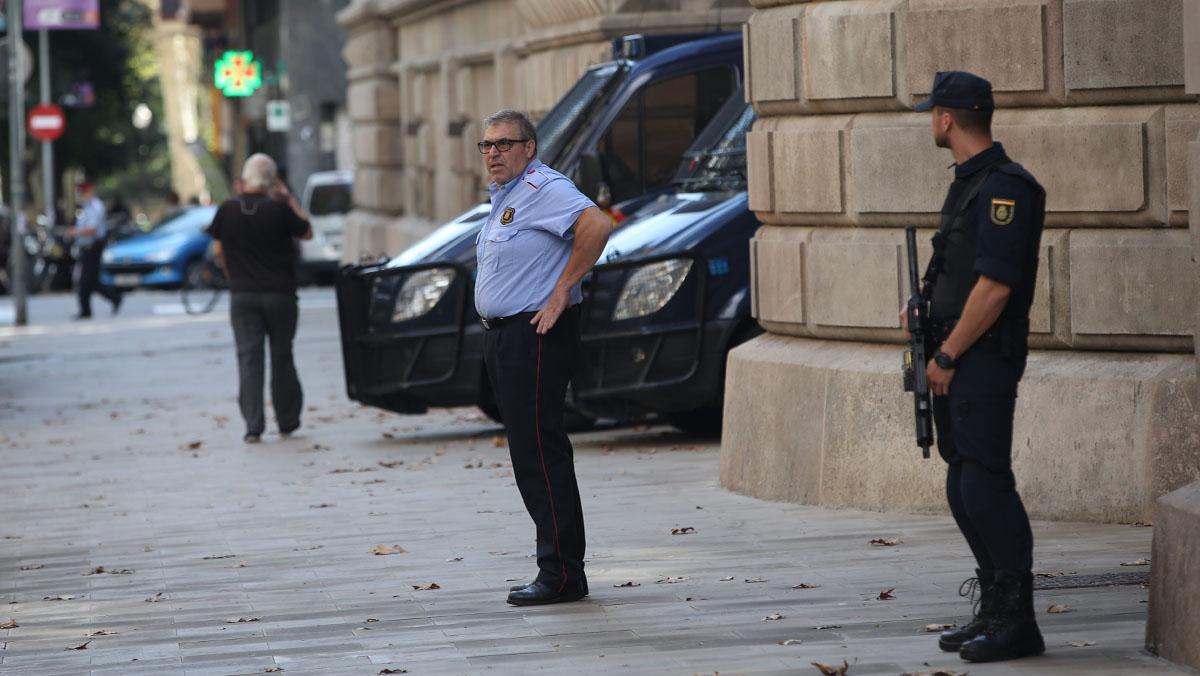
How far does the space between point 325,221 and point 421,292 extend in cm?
2397

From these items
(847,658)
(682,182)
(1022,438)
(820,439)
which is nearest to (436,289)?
(682,182)

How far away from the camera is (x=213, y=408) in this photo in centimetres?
1692

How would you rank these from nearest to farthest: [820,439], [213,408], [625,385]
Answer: [820,439] < [625,385] < [213,408]

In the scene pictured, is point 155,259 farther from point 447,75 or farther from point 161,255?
point 447,75

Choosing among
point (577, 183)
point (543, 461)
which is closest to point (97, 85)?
point (577, 183)

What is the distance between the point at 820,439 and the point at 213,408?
27.3 feet

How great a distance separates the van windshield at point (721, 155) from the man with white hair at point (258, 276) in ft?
8.73

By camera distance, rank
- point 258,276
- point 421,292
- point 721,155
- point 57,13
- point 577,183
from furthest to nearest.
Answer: point 57,13 → point 258,276 → point 421,292 → point 577,183 → point 721,155

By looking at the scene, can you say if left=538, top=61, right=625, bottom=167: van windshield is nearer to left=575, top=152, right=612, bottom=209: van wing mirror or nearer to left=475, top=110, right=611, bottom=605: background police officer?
left=575, top=152, right=612, bottom=209: van wing mirror

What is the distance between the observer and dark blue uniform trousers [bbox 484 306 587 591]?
7.41 meters

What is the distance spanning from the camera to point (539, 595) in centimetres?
742

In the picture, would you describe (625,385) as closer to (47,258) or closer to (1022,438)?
(1022,438)

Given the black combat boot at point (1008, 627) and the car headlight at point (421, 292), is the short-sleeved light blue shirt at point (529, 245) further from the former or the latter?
the car headlight at point (421, 292)

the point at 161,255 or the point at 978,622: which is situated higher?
the point at 978,622
